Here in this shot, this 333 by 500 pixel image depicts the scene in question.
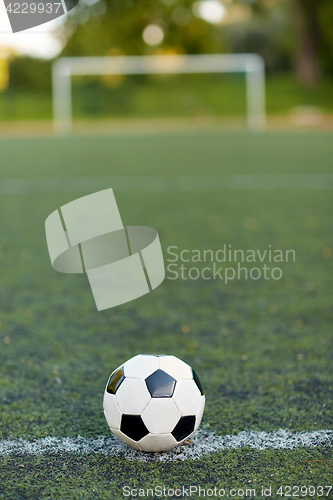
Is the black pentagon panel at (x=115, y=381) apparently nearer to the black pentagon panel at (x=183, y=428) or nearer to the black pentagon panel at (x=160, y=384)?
the black pentagon panel at (x=160, y=384)

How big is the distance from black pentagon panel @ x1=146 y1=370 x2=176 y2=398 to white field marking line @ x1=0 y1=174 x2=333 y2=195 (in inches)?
248

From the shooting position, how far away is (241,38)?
3675cm

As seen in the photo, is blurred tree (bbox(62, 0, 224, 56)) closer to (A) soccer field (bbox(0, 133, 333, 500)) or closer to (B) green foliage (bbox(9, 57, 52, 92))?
(B) green foliage (bbox(9, 57, 52, 92))

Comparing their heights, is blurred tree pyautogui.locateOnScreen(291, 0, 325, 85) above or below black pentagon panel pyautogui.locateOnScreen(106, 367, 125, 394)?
below

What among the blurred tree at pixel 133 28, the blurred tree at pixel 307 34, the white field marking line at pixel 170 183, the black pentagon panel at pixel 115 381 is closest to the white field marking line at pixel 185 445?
the black pentagon panel at pixel 115 381

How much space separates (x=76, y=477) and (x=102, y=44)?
32.8 m

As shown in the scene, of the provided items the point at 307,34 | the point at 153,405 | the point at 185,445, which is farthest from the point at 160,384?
the point at 307,34

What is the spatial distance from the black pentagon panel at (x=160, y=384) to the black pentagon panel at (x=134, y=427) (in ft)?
0.28

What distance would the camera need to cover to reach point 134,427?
1.72 meters

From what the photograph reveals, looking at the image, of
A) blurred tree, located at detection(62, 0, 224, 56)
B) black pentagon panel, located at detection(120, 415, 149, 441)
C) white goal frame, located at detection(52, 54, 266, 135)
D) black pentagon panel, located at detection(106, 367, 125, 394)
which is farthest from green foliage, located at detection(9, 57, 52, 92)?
black pentagon panel, located at detection(120, 415, 149, 441)

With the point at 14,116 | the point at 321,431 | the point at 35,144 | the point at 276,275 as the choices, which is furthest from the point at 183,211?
the point at 14,116

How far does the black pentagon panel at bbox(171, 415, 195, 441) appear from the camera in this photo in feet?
5.69

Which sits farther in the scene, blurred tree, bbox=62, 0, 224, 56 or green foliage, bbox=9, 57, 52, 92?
blurred tree, bbox=62, 0, 224, 56

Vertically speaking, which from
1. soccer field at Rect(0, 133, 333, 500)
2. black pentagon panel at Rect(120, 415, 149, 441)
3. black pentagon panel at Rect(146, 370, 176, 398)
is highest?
black pentagon panel at Rect(146, 370, 176, 398)
